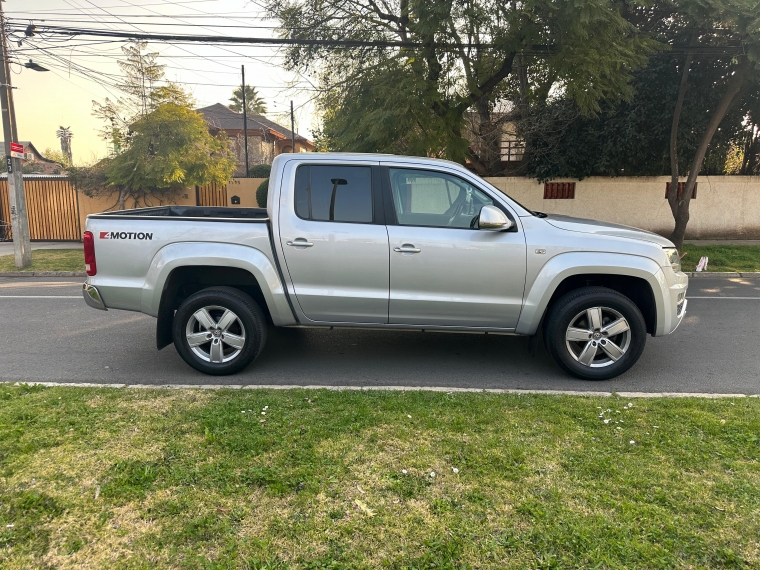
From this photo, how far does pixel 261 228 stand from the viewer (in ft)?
15.7

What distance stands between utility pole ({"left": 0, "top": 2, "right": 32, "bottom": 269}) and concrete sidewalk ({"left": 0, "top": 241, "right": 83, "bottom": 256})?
3.09 metres

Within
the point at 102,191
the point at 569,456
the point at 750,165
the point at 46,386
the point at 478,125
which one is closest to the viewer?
the point at 569,456

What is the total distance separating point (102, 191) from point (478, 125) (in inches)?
486

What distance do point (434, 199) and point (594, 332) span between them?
1.90 metres

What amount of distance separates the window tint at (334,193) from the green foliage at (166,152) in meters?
11.3

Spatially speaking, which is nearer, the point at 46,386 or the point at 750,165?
the point at 46,386

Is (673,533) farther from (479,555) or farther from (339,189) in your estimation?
(339,189)

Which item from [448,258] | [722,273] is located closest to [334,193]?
[448,258]

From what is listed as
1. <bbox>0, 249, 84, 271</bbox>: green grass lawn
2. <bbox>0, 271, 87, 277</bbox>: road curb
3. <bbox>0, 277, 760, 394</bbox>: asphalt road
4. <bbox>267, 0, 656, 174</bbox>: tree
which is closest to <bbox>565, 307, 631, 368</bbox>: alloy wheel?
<bbox>0, 277, 760, 394</bbox>: asphalt road

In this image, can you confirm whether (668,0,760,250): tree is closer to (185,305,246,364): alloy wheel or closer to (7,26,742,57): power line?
(7,26,742,57): power line

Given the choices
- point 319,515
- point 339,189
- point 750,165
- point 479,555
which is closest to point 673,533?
point 479,555

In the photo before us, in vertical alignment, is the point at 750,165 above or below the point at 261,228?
above

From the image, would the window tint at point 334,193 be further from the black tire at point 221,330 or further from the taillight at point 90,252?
the taillight at point 90,252

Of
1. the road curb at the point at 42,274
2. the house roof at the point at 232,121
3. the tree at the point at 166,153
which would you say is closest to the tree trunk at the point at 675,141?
the tree at the point at 166,153
